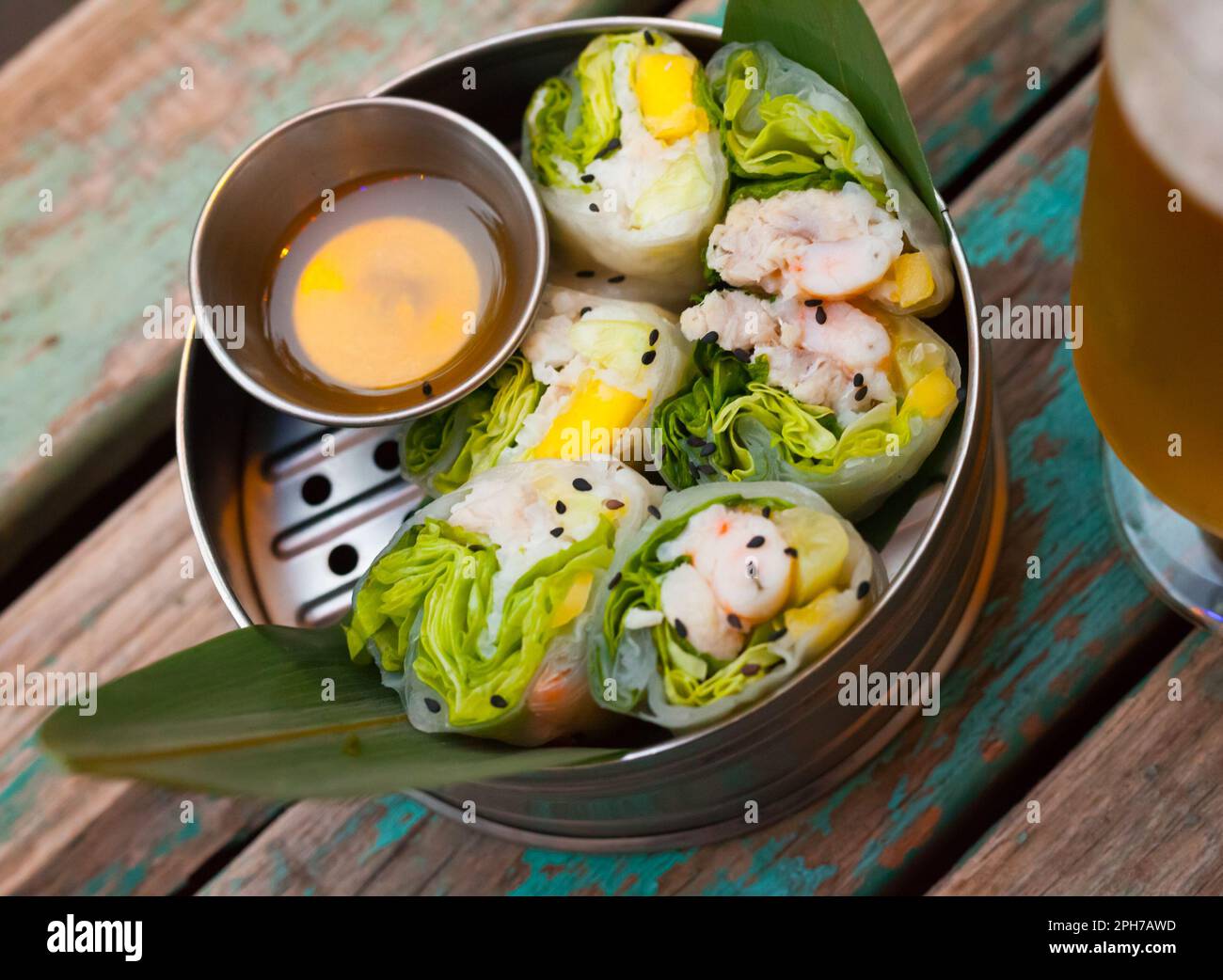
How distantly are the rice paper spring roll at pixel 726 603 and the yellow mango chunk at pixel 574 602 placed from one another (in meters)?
0.02

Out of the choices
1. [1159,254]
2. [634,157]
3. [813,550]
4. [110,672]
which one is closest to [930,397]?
[813,550]

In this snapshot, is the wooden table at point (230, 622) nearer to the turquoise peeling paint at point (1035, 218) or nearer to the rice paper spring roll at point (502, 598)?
the turquoise peeling paint at point (1035, 218)

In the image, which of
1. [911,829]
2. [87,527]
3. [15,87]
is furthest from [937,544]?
[15,87]

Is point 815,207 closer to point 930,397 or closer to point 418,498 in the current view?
point 930,397

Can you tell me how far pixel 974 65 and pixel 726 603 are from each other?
96cm

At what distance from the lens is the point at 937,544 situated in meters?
1.20

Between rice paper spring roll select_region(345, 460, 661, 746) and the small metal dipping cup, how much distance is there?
0.58ft

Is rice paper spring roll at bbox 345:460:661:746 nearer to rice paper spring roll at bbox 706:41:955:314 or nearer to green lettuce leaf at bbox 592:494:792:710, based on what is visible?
green lettuce leaf at bbox 592:494:792:710

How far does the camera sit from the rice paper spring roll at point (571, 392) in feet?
4.48

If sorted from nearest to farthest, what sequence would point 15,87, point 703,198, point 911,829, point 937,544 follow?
point 937,544 < point 703,198 < point 911,829 < point 15,87

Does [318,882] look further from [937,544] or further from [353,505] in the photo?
[937,544]

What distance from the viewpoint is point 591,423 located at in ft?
4.48

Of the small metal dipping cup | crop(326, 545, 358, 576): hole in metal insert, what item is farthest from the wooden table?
the small metal dipping cup
